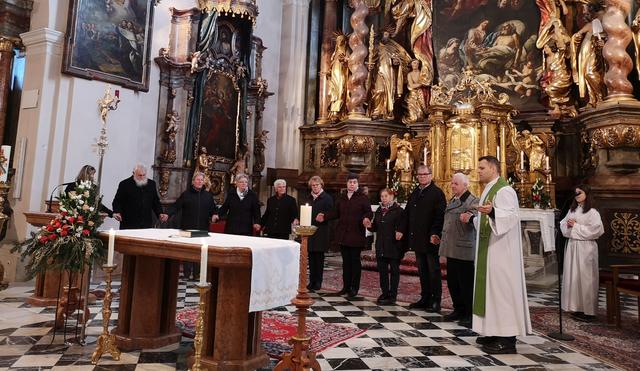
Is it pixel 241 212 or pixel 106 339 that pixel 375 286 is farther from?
pixel 106 339

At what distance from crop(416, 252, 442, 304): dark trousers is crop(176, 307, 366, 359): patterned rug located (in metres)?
1.40

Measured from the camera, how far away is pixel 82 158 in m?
7.53

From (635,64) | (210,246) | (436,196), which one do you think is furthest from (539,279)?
(210,246)

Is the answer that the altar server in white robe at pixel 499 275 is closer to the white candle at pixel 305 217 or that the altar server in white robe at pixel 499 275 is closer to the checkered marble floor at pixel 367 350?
the checkered marble floor at pixel 367 350

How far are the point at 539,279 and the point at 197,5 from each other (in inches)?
350

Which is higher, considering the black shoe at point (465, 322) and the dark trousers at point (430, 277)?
the dark trousers at point (430, 277)

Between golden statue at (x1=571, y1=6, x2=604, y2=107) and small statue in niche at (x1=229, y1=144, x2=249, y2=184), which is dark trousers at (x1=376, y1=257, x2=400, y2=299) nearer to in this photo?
small statue in niche at (x1=229, y1=144, x2=249, y2=184)

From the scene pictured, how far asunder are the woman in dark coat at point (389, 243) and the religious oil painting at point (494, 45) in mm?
6228

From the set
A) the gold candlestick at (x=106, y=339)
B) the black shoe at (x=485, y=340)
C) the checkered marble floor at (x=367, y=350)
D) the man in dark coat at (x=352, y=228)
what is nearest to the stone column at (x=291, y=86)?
the man in dark coat at (x=352, y=228)

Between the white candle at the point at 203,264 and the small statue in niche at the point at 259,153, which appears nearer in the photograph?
the white candle at the point at 203,264

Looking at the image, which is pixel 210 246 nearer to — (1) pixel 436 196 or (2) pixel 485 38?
(1) pixel 436 196

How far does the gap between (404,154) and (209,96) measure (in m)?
4.76

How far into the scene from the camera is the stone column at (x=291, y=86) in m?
12.8

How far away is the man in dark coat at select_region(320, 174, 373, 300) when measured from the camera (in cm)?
618
